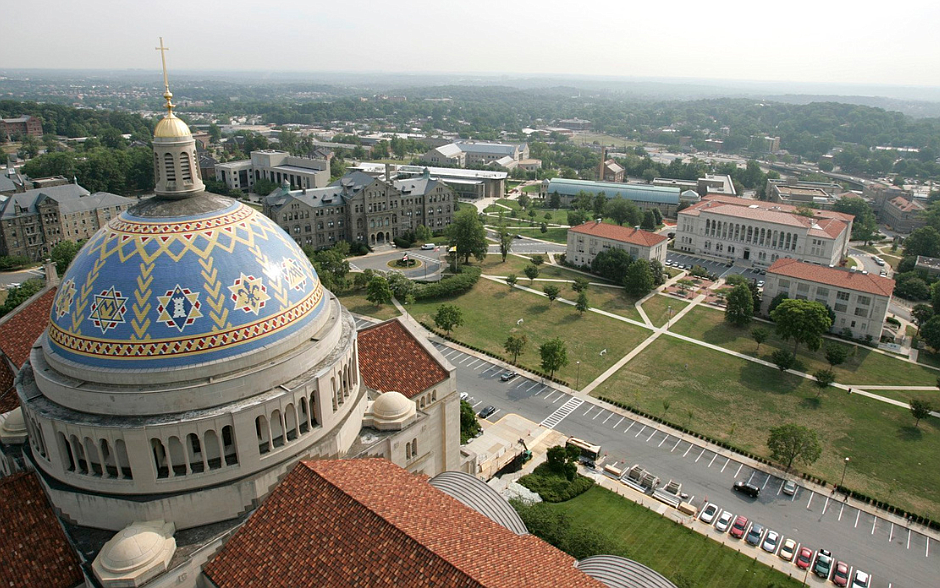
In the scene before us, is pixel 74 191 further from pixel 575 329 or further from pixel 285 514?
pixel 285 514

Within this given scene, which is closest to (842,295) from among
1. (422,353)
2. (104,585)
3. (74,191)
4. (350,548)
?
(422,353)

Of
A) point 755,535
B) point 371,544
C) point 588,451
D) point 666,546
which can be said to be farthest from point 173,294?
point 755,535

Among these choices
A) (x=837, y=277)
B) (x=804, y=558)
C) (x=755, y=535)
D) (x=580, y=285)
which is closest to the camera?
(x=804, y=558)

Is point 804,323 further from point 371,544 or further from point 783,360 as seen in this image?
point 371,544

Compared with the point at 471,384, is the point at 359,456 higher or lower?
higher

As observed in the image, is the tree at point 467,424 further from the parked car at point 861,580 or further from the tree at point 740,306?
the tree at point 740,306

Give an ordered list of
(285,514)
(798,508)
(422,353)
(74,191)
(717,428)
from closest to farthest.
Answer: (285,514), (422,353), (798,508), (717,428), (74,191)

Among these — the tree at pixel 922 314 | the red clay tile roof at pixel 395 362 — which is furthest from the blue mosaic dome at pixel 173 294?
the tree at pixel 922 314

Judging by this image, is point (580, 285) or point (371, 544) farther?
point (580, 285)
